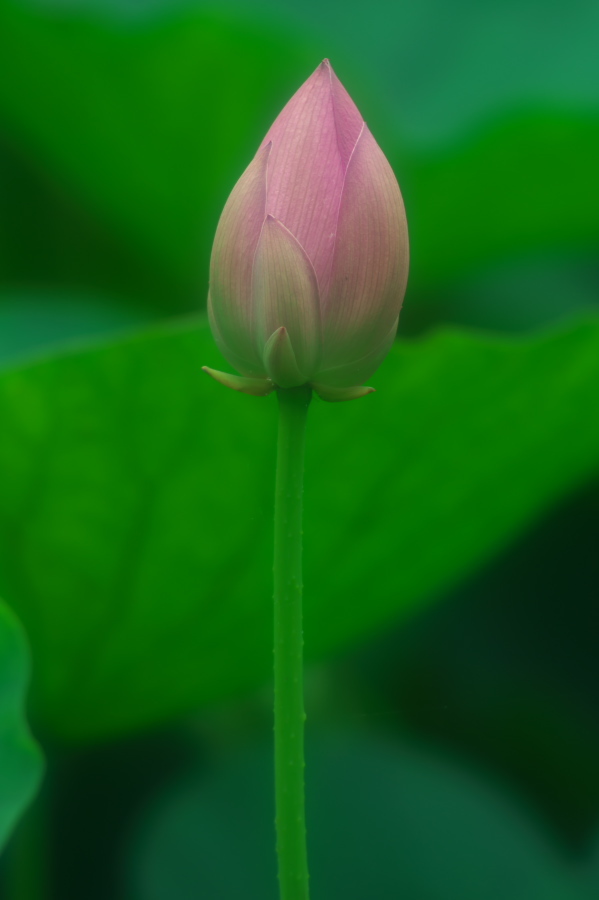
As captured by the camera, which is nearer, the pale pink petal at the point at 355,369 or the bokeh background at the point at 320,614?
the pale pink petal at the point at 355,369

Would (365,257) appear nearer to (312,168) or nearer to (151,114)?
(312,168)

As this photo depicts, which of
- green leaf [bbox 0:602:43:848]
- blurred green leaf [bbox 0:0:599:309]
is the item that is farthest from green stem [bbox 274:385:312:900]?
blurred green leaf [bbox 0:0:599:309]

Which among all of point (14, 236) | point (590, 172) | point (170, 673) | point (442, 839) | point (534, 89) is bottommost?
point (442, 839)

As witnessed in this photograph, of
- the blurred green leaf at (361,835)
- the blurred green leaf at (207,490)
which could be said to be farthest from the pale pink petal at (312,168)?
the blurred green leaf at (361,835)

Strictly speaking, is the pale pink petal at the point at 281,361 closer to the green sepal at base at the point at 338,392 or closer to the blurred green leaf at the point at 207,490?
the green sepal at base at the point at 338,392

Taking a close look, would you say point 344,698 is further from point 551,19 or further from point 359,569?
point 551,19

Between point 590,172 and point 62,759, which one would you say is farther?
point 590,172

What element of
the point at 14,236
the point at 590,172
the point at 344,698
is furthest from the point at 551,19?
the point at 344,698
